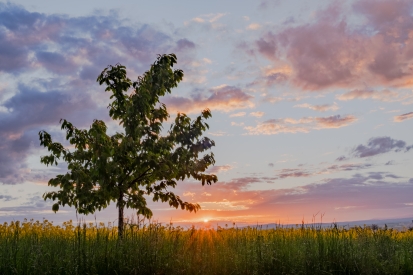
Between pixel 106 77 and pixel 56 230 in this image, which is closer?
pixel 106 77

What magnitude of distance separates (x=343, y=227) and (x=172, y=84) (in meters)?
8.07

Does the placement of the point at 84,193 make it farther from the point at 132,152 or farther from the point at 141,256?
the point at 141,256

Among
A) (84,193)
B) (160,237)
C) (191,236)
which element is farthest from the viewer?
(84,193)

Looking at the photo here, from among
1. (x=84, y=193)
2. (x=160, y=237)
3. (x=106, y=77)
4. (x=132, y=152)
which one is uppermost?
(x=106, y=77)

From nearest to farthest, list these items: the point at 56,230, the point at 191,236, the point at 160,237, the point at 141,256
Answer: the point at 141,256
the point at 160,237
the point at 191,236
the point at 56,230

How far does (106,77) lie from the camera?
590 inches

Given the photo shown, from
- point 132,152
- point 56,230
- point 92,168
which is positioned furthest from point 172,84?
point 56,230

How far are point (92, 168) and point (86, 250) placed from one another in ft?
11.8

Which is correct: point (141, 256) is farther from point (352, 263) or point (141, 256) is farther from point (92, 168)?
point (352, 263)

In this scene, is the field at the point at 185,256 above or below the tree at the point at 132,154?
below

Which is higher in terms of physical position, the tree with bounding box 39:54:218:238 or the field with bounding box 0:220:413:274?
the tree with bounding box 39:54:218:238

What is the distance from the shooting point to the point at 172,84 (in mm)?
16281

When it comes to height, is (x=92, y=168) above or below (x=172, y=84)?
below

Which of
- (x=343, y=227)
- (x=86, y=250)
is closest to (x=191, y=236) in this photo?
(x=86, y=250)
